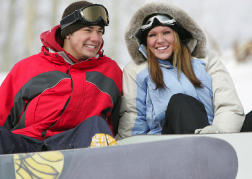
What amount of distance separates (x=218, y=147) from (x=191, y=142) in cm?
10

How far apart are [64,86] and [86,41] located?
342 mm

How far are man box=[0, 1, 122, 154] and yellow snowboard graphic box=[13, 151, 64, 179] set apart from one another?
37 cm

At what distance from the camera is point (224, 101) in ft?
5.73

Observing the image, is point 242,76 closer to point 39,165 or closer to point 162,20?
point 162,20

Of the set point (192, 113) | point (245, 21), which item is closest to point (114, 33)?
point (245, 21)

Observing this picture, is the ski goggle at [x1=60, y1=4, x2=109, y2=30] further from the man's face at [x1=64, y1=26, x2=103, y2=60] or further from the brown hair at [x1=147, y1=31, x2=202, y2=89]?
the brown hair at [x1=147, y1=31, x2=202, y2=89]

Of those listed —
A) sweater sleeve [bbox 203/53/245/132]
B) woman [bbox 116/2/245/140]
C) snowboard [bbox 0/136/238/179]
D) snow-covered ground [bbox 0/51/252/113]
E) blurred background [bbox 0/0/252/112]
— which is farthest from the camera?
blurred background [bbox 0/0/252/112]

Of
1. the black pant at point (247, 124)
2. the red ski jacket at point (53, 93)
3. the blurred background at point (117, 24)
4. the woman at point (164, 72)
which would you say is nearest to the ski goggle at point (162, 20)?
the woman at point (164, 72)

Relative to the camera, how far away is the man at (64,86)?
5.46 ft

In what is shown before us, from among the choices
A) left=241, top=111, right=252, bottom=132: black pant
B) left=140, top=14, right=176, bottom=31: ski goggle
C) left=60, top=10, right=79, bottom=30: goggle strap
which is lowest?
left=241, top=111, right=252, bottom=132: black pant

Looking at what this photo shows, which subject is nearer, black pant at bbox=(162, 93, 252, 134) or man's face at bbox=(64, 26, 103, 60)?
black pant at bbox=(162, 93, 252, 134)

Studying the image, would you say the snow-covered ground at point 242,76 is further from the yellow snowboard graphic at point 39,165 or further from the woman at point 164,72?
the yellow snowboard graphic at point 39,165

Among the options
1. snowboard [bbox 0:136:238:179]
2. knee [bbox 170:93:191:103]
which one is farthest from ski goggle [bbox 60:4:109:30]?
snowboard [bbox 0:136:238:179]

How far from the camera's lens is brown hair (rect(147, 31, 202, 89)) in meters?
1.83
